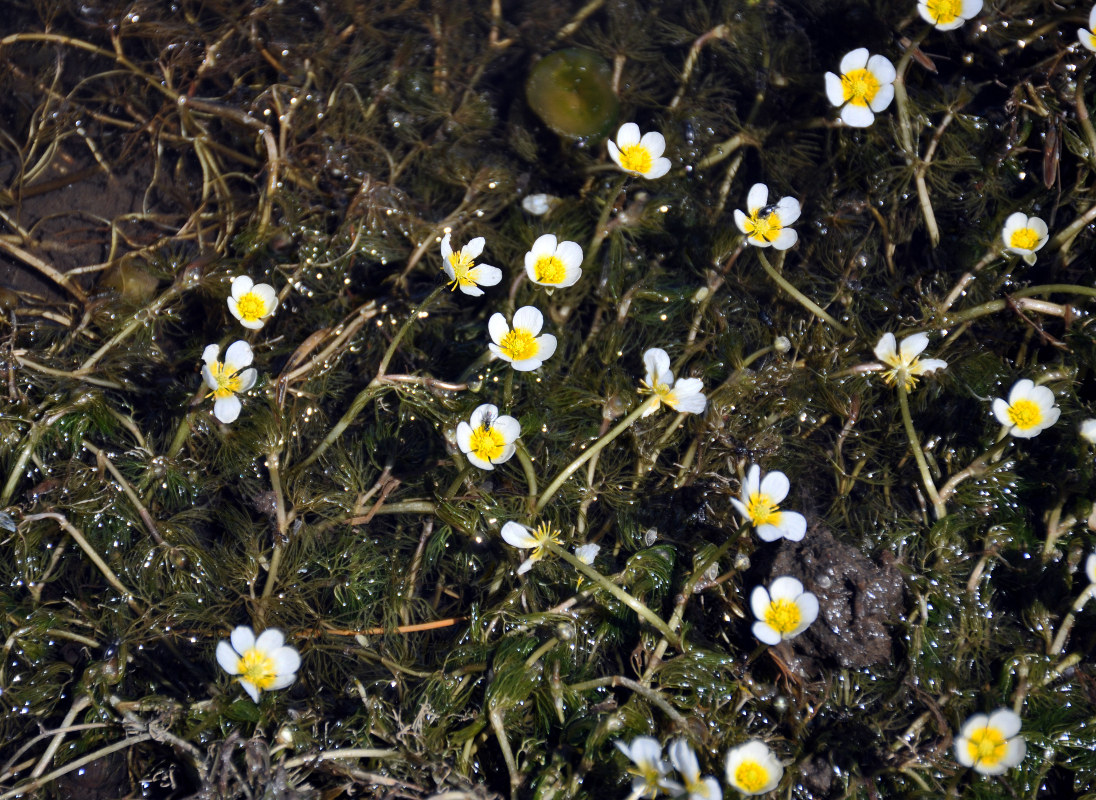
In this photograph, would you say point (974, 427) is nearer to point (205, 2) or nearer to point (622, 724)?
point (622, 724)

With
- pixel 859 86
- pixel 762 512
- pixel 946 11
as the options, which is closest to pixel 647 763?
pixel 762 512

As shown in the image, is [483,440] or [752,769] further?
[483,440]

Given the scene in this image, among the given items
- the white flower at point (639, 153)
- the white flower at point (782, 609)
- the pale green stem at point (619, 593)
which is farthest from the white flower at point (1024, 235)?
the pale green stem at point (619, 593)

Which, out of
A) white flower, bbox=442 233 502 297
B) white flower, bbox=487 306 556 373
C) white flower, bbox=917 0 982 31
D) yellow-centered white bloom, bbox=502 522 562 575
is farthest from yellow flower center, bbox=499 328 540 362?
white flower, bbox=917 0 982 31

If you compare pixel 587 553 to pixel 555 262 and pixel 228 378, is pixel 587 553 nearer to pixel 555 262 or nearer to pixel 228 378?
pixel 555 262

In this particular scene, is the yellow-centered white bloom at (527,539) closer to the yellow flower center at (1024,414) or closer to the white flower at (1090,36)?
the yellow flower center at (1024,414)

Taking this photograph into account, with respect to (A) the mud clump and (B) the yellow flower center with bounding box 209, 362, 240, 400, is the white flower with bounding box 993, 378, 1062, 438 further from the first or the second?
(B) the yellow flower center with bounding box 209, 362, 240, 400
